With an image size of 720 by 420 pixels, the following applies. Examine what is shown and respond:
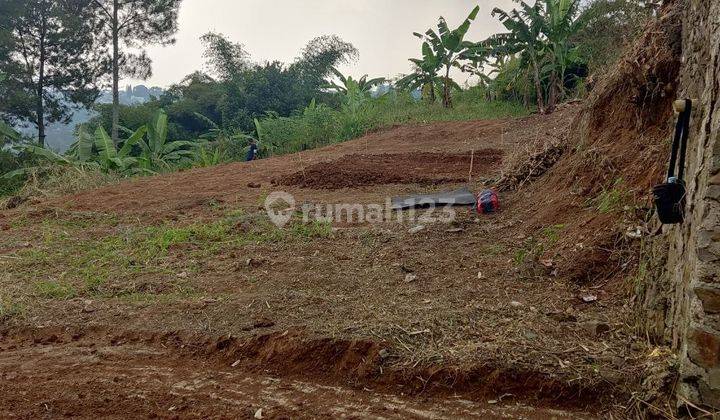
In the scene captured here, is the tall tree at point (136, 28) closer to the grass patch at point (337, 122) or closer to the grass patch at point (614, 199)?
the grass patch at point (337, 122)

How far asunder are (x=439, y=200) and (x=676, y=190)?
3650 mm

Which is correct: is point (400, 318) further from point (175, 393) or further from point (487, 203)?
point (487, 203)

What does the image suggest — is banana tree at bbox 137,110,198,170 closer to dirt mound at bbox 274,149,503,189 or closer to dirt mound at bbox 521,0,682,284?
dirt mound at bbox 274,149,503,189

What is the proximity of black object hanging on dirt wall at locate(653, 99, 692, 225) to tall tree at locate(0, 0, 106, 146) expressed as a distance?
1923cm

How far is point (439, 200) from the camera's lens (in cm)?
612

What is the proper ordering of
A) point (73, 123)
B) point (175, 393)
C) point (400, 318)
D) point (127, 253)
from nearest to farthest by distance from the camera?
1. point (175, 393)
2. point (400, 318)
3. point (127, 253)
4. point (73, 123)

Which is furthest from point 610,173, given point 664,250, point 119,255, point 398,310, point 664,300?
point 119,255

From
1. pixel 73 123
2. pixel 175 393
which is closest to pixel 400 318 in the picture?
pixel 175 393

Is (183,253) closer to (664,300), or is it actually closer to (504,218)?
(504,218)

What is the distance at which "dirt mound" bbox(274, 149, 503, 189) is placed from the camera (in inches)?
302

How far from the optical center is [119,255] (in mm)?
5246

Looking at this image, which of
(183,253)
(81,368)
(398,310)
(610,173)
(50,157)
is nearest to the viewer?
(81,368)

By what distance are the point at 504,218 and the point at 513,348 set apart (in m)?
2.69

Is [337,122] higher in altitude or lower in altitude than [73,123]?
lower
